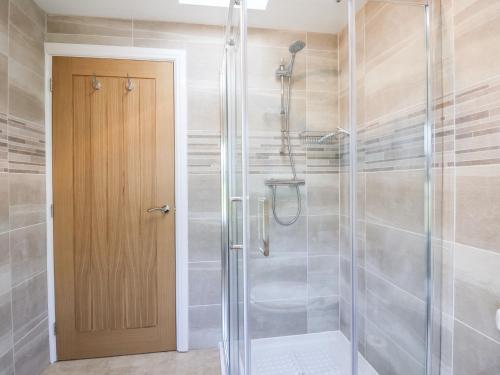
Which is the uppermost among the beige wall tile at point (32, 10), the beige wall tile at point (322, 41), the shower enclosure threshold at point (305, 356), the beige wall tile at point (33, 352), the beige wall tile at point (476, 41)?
the beige wall tile at point (32, 10)

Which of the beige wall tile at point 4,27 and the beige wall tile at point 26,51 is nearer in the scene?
the beige wall tile at point 4,27

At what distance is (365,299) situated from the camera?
1.31 meters

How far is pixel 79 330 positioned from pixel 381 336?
195cm

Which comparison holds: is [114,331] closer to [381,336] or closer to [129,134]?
[129,134]

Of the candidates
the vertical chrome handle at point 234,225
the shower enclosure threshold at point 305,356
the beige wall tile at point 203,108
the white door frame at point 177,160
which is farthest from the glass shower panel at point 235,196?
the white door frame at point 177,160

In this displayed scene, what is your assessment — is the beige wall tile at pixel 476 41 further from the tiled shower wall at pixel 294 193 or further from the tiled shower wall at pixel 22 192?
the tiled shower wall at pixel 22 192

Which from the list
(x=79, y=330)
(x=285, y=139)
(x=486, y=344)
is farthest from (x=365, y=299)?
(x=79, y=330)

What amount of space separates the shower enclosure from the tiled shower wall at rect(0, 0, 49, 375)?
1259 millimetres

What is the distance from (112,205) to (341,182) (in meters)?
1.56

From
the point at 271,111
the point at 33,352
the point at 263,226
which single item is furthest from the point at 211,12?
the point at 33,352

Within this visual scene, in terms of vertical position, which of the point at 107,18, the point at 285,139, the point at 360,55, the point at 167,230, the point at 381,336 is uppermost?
the point at 107,18

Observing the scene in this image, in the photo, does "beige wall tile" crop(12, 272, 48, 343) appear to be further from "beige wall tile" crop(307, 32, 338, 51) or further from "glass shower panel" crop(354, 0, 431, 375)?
"beige wall tile" crop(307, 32, 338, 51)

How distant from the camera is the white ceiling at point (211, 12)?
1.28 m

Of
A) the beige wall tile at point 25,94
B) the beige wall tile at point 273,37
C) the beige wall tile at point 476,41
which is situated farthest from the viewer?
the beige wall tile at point 25,94
